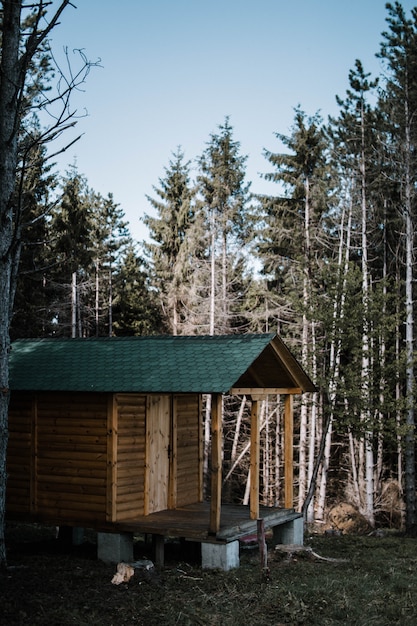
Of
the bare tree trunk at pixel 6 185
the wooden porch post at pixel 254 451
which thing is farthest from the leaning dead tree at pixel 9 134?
the wooden porch post at pixel 254 451

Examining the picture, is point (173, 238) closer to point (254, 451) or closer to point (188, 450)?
point (188, 450)

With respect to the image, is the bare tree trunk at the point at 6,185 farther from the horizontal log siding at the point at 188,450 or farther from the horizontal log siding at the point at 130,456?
the horizontal log siding at the point at 188,450

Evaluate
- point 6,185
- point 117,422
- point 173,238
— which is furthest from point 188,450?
point 173,238

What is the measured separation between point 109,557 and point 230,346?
4.07 meters

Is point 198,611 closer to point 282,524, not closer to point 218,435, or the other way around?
point 218,435

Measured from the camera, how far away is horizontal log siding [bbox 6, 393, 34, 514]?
1222cm

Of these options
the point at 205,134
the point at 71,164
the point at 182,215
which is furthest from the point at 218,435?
the point at 71,164

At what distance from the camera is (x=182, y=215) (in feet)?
100

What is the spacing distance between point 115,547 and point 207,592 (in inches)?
104

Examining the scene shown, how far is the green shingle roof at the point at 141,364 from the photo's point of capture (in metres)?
10.8

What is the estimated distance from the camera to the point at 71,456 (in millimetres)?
11773

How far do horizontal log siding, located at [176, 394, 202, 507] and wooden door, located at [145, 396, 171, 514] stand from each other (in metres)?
0.40

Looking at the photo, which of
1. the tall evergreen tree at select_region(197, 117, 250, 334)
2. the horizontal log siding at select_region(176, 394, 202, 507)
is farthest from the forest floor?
the tall evergreen tree at select_region(197, 117, 250, 334)

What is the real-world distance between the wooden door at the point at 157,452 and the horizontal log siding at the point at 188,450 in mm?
397
